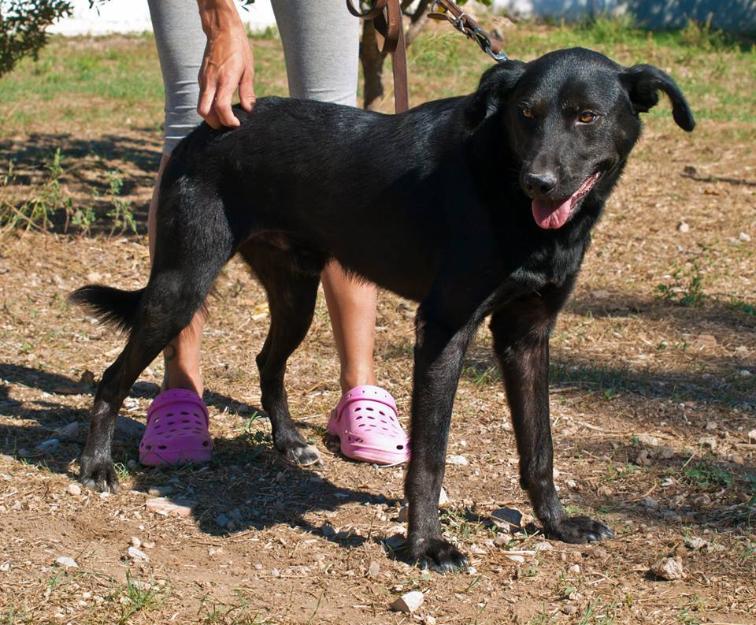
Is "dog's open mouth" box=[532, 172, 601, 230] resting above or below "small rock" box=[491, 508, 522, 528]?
above

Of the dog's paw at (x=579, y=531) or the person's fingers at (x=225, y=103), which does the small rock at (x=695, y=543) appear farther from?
the person's fingers at (x=225, y=103)

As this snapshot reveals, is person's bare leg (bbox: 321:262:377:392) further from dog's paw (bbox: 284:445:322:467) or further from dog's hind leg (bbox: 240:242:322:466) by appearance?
dog's paw (bbox: 284:445:322:467)

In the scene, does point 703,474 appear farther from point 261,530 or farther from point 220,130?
point 220,130

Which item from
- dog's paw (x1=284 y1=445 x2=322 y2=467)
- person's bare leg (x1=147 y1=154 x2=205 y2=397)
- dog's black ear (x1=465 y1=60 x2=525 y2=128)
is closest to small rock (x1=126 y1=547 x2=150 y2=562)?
dog's paw (x1=284 y1=445 x2=322 y2=467)

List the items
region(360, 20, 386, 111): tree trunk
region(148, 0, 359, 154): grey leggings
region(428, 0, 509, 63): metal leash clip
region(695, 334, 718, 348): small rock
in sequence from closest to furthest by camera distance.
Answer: region(428, 0, 509, 63): metal leash clip, region(148, 0, 359, 154): grey leggings, region(695, 334, 718, 348): small rock, region(360, 20, 386, 111): tree trunk

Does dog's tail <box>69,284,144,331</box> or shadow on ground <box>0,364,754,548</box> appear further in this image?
dog's tail <box>69,284,144,331</box>

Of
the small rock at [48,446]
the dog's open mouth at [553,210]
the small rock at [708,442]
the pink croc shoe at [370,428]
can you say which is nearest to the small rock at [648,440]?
the small rock at [708,442]

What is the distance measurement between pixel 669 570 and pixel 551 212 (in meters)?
0.98

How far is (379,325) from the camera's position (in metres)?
5.06

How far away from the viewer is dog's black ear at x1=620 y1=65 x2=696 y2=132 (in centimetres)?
283

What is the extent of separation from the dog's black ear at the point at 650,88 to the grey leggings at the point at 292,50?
105 cm

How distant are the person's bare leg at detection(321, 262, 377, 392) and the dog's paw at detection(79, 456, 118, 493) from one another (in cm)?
86

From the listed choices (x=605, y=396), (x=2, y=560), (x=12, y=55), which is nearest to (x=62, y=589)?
(x=2, y=560)

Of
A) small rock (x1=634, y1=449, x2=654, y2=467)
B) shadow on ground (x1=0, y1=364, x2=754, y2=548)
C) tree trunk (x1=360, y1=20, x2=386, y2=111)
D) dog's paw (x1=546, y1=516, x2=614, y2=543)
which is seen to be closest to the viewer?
dog's paw (x1=546, y1=516, x2=614, y2=543)
